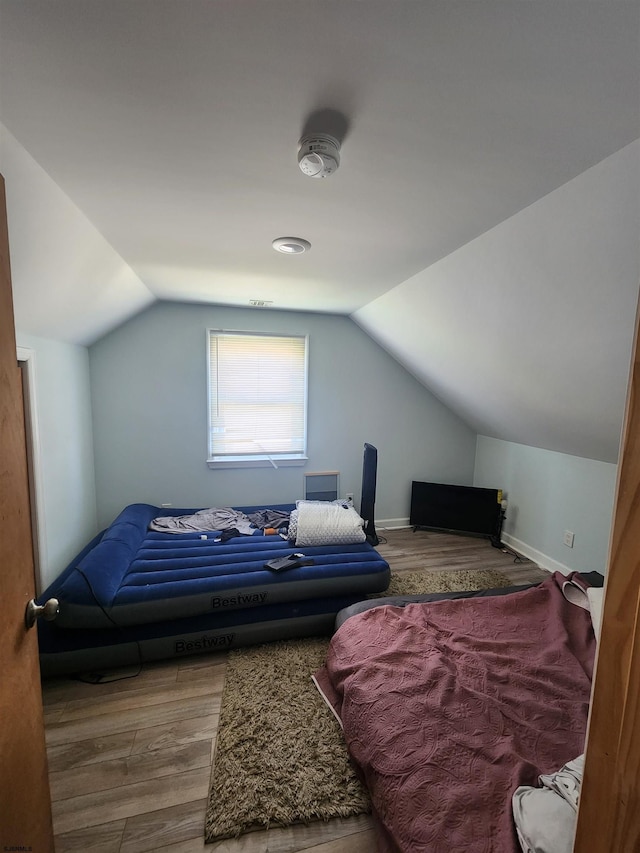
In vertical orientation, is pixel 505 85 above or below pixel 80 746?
above

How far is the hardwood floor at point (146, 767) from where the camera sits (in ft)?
4.02

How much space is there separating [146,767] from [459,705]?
1.32 m

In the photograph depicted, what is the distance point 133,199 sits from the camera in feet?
4.78

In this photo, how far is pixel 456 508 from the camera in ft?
12.7

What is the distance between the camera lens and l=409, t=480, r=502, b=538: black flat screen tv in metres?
3.72

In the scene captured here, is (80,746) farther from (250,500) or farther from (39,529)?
(250,500)

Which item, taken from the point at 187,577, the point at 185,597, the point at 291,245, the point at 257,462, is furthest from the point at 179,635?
the point at 291,245

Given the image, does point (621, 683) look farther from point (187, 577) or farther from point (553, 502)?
point (553, 502)

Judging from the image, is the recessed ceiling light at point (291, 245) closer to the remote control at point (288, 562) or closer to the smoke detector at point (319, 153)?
the smoke detector at point (319, 153)

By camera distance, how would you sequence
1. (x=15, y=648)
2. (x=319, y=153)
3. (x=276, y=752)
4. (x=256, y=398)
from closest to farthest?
(x=15, y=648)
(x=319, y=153)
(x=276, y=752)
(x=256, y=398)

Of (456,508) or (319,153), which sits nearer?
(319,153)

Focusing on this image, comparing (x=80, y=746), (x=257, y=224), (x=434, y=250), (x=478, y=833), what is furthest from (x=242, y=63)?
(x=80, y=746)

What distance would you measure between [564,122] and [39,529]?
3113mm

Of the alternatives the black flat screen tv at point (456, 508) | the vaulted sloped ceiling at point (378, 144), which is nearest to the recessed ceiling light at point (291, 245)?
the vaulted sloped ceiling at point (378, 144)
